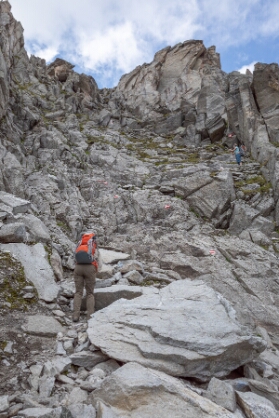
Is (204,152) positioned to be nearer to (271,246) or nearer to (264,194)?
(264,194)

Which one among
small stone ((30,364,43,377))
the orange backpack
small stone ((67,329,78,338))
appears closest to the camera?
small stone ((30,364,43,377))

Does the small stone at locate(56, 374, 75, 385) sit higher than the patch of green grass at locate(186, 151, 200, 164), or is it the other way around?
the patch of green grass at locate(186, 151, 200, 164)

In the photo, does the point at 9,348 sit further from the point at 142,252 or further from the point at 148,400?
the point at 142,252

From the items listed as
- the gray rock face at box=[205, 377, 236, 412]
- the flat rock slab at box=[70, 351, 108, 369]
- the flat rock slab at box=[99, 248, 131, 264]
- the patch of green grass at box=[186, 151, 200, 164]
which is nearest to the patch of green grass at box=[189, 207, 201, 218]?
the flat rock slab at box=[99, 248, 131, 264]

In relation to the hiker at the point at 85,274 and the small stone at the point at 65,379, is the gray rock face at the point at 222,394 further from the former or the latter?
the hiker at the point at 85,274

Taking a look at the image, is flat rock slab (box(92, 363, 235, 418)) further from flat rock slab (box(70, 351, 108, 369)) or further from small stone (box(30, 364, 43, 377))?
small stone (box(30, 364, 43, 377))

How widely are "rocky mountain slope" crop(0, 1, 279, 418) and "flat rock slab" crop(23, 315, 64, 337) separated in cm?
6

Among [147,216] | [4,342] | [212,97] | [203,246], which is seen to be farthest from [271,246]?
[212,97]

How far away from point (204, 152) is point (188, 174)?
395 inches

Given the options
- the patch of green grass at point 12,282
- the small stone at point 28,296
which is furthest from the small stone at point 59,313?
the small stone at point 28,296

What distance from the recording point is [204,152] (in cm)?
3484

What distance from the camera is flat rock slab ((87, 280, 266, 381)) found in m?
6.63

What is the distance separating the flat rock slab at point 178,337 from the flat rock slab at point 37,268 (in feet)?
8.39

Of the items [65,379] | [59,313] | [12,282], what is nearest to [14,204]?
[12,282]
